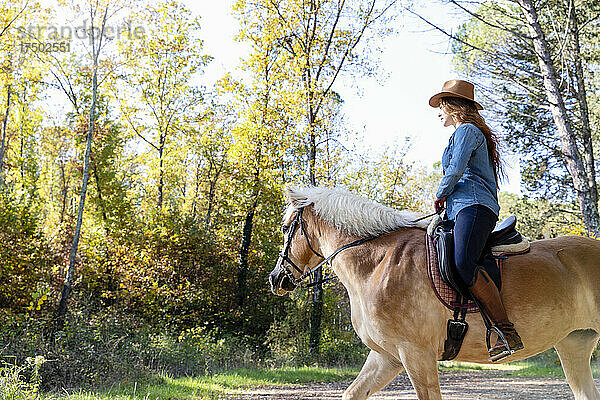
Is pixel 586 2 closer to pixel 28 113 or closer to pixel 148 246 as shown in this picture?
pixel 148 246

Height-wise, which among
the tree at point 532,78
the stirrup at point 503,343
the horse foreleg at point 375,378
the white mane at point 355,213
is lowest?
the horse foreleg at point 375,378

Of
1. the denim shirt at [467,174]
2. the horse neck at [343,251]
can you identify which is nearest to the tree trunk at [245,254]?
the horse neck at [343,251]

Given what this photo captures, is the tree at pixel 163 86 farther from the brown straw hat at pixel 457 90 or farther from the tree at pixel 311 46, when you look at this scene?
the brown straw hat at pixel 457 90

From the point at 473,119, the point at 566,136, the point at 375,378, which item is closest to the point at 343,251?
the point at 375,378

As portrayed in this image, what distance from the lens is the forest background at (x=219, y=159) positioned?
43.3ft

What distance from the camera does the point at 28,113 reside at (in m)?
21.5

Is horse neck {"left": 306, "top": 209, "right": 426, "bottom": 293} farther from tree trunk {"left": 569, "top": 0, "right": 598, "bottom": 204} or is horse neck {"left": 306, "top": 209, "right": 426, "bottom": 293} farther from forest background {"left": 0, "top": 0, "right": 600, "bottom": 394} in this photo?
tree trunk {"left": 569, "top": 0, "right": 598, "bottom": 204}

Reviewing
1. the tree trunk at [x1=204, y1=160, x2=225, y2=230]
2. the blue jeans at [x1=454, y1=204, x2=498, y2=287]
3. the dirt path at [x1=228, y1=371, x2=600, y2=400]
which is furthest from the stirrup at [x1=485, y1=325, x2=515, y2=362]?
the tree trunk at [x1=204, y1=160, x2=225, y2=230]

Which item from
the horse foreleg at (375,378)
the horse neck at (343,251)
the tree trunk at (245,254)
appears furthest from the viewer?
the tree trunk at (245,254)

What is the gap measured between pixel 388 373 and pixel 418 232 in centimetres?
114

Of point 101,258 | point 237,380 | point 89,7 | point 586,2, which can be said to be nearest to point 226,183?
point 101,258

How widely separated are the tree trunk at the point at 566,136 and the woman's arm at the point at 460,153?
6.75 meters

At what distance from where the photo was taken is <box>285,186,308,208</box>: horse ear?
15.3ft

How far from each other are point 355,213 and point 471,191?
940 millimetres
